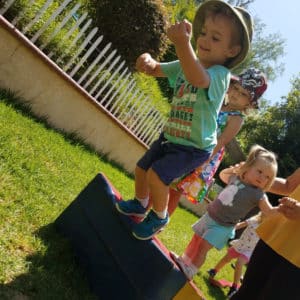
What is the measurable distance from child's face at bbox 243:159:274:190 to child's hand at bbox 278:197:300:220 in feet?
5.42

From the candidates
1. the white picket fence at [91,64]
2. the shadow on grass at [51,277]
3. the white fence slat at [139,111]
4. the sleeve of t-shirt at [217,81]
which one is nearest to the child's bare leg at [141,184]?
the shadow on grass at [51,277]

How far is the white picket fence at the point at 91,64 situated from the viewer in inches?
237

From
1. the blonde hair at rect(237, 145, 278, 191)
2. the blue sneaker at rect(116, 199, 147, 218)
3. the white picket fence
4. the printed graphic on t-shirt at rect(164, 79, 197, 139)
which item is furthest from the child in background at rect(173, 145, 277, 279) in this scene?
the white picket fence

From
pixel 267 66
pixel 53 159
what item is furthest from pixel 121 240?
pixel 267 66

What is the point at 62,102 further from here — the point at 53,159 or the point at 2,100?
the point at 53,159

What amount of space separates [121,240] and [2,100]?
2827 mm

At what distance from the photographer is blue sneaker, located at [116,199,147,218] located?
119 inches

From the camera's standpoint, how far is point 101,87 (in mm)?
7445

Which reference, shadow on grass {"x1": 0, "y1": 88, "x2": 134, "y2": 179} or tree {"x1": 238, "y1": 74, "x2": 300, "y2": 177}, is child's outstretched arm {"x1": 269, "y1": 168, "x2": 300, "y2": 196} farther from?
tree {"x1": 238, "y1": 74, "x2": 300, "y2": 177}

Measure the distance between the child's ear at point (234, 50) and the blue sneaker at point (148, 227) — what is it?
3.68 feet

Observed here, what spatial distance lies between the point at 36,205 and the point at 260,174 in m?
1.99

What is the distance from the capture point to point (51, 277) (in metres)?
2.68

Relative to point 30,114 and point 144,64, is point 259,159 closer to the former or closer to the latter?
point 144,64

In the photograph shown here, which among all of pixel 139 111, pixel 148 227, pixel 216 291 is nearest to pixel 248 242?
pixel 216 291
